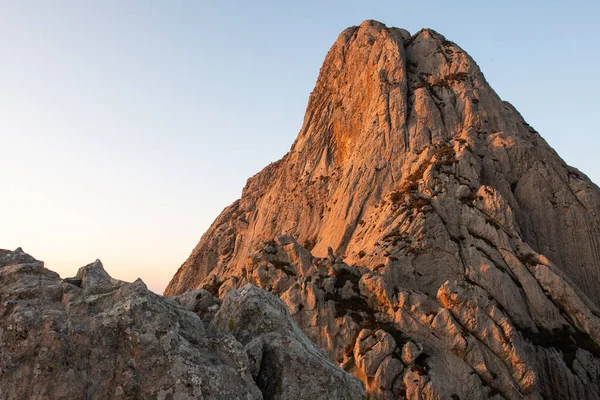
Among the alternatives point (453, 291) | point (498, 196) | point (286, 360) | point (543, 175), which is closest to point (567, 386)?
point (453, 291)

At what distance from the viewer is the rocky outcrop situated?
455 inches

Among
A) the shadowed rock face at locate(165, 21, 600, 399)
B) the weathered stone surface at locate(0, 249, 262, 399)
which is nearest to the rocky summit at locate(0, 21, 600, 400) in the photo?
the weathered stone surface at locate(0, 249, 262, 399)

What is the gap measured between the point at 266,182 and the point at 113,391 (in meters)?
106

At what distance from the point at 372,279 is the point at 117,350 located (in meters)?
45.9

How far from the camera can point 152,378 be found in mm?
11859

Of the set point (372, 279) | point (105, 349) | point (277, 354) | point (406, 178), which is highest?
point (406, 178)

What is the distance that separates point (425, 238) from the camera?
62.3 metres

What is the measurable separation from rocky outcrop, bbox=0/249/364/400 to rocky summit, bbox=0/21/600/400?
40 mm

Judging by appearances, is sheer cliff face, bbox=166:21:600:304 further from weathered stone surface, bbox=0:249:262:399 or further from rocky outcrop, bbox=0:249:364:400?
weathered stone surface, bbox=0:249:262:399

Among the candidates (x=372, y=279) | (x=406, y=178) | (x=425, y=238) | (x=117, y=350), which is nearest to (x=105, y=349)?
(x=117, y=350)

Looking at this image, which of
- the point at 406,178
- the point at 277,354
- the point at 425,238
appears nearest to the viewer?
the point at 277,354

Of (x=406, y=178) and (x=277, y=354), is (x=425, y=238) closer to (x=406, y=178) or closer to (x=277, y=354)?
(x=406, y=178)

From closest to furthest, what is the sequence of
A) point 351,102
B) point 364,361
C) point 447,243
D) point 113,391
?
point 113,391, point 364,361, point 447,243, point 351,102

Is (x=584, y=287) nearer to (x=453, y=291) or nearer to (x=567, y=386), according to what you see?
(x=567, y=386)
